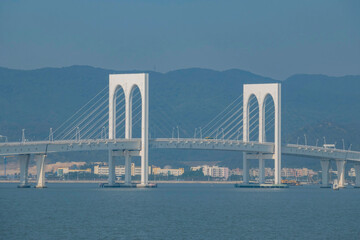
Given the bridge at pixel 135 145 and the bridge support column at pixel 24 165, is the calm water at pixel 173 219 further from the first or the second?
the bridge support column at pixel 24 165

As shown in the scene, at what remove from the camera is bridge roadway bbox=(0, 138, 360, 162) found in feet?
356

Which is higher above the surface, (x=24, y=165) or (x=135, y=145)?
(x=135, y=145)

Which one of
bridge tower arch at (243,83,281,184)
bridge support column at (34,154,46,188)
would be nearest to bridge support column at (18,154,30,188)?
bridge support column at (34,154,46,188)

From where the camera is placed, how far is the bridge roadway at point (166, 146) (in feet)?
356

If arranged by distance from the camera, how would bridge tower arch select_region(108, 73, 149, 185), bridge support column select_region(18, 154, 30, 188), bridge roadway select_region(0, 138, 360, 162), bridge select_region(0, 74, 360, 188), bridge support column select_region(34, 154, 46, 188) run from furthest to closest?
bridge tower arch select_region(108, 73, 149, 185) → bridge support column select_region(18, 154, 30, 188) → bridge support column select_region(34, 154, 46, 188) → bridge select_region(0, 74, 360, 188) → bridge roadway select_region(0, 138, 360, 162)

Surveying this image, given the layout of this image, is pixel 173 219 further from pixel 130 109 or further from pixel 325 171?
pixel 325 171

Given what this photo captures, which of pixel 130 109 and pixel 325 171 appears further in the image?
pixel 325 171

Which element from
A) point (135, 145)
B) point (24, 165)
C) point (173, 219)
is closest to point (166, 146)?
point (135, 145)

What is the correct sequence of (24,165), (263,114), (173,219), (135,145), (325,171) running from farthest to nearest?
(325,171)
(263,114)
(135,145)
(24,165)
(173,219)

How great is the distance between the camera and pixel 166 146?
121 metres

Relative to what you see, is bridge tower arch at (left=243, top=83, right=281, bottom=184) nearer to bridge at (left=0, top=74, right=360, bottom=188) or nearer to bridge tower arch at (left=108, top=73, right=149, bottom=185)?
bridge at (left=0, top=74, right=360, bottom=188)

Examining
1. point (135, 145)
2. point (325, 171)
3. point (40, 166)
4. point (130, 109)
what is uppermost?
point (130, 109)

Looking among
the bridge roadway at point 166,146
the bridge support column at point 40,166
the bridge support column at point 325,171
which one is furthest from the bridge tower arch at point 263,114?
the bridge support column at point 40,166

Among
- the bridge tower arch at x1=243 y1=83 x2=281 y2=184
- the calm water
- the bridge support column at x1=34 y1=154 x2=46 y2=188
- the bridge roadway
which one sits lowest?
the calm water
